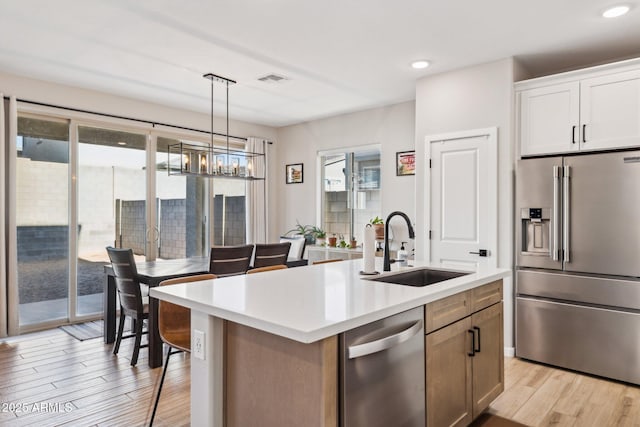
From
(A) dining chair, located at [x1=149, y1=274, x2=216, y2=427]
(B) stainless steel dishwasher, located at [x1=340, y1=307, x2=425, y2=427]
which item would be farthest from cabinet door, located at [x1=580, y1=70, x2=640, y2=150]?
(A) dining chair, located at [x1=149, y1=274, x2=216, y2=427]

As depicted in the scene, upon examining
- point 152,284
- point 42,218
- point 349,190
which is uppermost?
point 349,190

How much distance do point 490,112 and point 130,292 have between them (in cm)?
345

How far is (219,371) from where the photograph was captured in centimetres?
161

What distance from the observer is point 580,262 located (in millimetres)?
3051

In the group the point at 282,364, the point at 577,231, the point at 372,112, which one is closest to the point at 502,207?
the point at 577,231

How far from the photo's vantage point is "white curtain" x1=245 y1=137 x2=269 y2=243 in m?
5.91

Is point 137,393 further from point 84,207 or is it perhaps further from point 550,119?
point 550,119

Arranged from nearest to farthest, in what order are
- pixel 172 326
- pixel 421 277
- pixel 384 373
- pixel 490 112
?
1. pixel 384 373
2. pixel 172 326
3. pixel 421 277
4. pixel 490 112

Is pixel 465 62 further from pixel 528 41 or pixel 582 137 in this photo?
pixel 582 137

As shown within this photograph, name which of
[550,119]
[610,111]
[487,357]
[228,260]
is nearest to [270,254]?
[228,260]

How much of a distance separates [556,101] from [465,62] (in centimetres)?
83

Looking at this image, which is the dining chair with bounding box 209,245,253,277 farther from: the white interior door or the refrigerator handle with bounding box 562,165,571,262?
the refrigerator handle with bounding box 562,165,571,262

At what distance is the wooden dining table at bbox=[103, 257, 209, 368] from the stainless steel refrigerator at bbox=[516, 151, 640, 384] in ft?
8.96

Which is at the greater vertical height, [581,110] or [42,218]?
[581,110]
